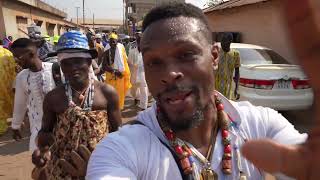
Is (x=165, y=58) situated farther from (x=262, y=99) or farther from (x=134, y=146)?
(x=262, y=99)

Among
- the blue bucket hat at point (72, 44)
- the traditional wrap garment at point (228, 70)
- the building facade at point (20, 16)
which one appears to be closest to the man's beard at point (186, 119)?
the blue bucket hat at point (72, 44)

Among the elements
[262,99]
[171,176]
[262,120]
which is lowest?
[262,99]

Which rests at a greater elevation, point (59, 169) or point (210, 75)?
Result: point (210, 75)

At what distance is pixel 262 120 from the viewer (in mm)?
1528

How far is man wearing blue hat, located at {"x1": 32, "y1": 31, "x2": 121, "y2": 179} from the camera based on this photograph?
2.42 metres

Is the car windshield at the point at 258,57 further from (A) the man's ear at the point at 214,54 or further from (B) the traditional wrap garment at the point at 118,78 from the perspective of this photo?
(A) the man's ear at the point at 214,54

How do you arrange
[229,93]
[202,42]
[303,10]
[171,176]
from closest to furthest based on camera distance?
[303,10], [171,176], [202,42], [229,93]

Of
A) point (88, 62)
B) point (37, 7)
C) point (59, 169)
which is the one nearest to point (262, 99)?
point (88, 62)

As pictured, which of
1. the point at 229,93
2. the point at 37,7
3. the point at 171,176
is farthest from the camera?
the point at 37,7

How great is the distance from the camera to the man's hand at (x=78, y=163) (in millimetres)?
2035

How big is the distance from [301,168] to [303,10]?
0.24m

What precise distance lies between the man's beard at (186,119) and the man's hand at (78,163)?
2.42ft

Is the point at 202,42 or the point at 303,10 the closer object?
the point at 303,10

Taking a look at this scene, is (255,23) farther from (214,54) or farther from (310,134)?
(310,134)
